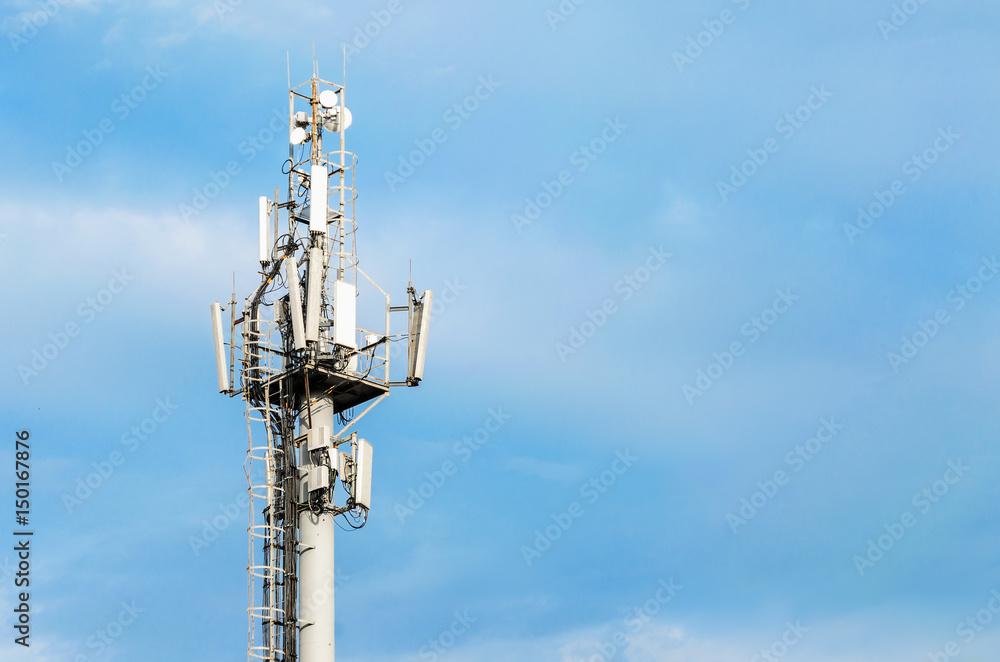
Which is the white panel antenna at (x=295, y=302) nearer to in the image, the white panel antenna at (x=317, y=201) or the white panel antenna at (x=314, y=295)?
the white panel antenna at (x=314, y=295)

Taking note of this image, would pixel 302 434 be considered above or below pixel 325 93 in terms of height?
below

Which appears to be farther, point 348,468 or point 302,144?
point 302,144

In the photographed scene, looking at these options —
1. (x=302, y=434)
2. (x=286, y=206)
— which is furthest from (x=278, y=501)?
(x=286, y=206)

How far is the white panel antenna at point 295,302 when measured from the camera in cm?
6353

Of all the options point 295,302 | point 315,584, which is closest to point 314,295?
point 295,302

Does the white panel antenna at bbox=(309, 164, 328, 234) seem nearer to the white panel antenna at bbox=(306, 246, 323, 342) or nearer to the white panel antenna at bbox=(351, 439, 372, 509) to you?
the white panel antenna at bbox=(306, 246, 323, 342)

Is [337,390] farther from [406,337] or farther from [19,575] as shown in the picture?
[19,575]

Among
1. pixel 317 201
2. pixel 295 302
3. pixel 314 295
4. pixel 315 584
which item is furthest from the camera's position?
pixel 317 201

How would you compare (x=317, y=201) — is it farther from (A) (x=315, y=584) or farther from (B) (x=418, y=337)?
(A) (x=315, y=584)

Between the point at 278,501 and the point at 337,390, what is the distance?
4.91 metres

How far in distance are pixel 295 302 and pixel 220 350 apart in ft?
14.1

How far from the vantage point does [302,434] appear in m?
65.3

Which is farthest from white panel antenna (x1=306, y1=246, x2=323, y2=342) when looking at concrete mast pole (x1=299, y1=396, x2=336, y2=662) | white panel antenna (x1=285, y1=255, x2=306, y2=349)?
concrete mast pole (x1=299, y1=396, x2=336, y2=662)

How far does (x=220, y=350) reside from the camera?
6606 centimetres
